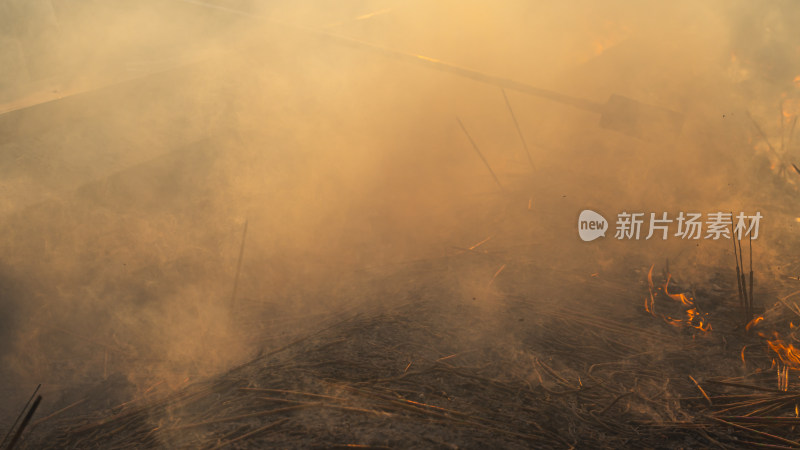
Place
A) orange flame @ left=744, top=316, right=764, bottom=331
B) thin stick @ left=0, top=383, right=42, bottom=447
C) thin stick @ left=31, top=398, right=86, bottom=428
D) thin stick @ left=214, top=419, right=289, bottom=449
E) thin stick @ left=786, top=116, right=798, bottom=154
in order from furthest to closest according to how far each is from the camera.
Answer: thin stick @ left=786, top=116, right=798, bottom=154
orange flame @ left=744, top=316, right=764, bottom=331
thin stick @ left=31, top=398, right=86, bottom=428
thin stick @ left=0, top=383, right=42, bottom=447
thin stick @ left=214, top=419, right=289, bottom=449

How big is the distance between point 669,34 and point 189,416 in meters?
7.01

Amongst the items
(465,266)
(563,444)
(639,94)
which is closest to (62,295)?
(465,266)

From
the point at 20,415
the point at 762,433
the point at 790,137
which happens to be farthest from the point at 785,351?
the point at 20,415

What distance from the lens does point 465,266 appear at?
4652mm

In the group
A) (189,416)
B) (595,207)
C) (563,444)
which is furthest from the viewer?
(595,207)

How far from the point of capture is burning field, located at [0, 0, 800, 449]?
3221 mm

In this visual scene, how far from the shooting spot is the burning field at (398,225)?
3.22 metres

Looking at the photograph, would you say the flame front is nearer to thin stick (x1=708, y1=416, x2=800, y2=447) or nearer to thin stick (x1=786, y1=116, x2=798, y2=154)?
thin stick (x1=708, y1=416, x2=800, y2=447)

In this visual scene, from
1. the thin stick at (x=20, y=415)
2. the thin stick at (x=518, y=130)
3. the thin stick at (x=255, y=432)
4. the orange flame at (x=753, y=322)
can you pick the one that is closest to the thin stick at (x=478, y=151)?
the thin stick at (x=518, y=130)

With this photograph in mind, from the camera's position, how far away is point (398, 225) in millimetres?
5203

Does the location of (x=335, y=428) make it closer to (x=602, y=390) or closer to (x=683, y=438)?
(x=602, y=390)

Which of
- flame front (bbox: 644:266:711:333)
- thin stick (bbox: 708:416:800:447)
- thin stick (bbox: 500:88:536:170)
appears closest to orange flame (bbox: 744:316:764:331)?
flame front (bbox: 644:266:711:333)

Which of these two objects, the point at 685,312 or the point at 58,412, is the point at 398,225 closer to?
the point at 685,312

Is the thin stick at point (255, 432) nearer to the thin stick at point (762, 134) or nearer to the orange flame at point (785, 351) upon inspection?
the orange flame at point (785, 351)
